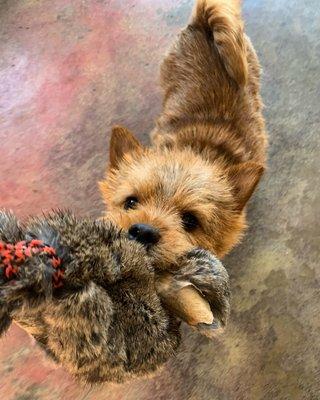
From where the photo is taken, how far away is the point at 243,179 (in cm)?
155

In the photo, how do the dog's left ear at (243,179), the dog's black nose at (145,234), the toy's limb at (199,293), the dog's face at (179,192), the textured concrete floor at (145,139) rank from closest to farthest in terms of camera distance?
the toy's limb at (199,293)
the dog's black nose at (145,234)
the dog's face at (179,192)
the dog's left ear at (243,179)
the textured concrete floor at (145,139)

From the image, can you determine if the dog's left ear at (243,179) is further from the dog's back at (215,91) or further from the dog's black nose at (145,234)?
the dog's black nose at (145,234)

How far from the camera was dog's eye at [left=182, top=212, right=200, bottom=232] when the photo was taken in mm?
1463

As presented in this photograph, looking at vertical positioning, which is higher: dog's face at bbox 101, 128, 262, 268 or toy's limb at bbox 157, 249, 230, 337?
toy's limb at bbox 157, 249, 230, 337

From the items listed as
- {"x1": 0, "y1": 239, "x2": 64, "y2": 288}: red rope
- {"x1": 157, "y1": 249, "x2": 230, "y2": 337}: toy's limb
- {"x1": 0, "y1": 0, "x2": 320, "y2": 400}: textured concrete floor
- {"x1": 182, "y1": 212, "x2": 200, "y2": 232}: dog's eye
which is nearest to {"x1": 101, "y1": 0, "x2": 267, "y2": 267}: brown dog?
{"x1": 182, "y1": 212, "x2": 200, "y2": 232}: dog's eye

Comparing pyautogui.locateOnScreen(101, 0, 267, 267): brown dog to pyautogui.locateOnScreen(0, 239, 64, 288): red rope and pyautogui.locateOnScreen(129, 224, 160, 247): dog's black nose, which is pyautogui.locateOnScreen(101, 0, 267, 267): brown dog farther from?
pyautogui.locateOnScreen(0, 239, 64, 288): red rope

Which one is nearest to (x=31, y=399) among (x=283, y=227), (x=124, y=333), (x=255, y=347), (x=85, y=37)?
(x=255, y=347)

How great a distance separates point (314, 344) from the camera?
1725 mm

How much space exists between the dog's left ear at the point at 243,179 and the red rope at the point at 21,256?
0.88m

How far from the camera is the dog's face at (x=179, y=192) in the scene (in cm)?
142

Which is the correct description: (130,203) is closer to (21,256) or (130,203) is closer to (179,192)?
(179,192)

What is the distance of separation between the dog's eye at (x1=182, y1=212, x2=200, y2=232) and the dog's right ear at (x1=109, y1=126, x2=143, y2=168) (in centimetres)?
30

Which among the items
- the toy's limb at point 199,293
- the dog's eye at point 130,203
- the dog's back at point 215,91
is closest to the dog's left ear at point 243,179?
the dog's back at point 215,91

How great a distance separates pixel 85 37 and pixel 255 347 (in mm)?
1692
